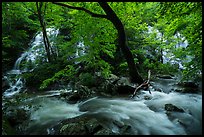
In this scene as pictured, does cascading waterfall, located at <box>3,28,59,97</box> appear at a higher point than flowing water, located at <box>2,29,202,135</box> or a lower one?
higher

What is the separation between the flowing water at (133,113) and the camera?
550cm

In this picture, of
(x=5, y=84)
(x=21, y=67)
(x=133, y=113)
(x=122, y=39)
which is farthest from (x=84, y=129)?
(x=21, y=67)

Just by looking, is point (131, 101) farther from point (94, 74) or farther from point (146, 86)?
point (94, 74)

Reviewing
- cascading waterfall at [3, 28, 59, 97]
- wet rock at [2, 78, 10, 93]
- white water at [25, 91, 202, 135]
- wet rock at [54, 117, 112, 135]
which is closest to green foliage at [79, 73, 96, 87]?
white water at [25, 91, 202, 135]

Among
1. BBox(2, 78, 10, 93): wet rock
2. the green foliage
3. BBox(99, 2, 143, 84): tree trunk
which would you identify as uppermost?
BBox(99, 2, 143, 84): tree trunk

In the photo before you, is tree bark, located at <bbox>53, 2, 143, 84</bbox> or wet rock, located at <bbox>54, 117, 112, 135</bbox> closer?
wet rock, located at <bbox>54, 117, 112, 135</bbox>

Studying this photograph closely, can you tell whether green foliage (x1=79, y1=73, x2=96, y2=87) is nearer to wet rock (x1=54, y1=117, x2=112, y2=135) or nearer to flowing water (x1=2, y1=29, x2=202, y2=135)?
flowing water (x1=2, y1=29, x2=202, y2=135)

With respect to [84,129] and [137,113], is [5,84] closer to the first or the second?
[137,113]

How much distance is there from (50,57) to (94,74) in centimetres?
460

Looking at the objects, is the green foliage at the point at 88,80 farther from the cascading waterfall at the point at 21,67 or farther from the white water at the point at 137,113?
the cascading waterfall at the point at 21,67

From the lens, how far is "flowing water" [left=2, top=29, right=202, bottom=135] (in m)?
5.50

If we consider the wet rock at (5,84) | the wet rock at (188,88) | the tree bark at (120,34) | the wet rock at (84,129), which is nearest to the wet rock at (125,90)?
the tree bark at (120,34)

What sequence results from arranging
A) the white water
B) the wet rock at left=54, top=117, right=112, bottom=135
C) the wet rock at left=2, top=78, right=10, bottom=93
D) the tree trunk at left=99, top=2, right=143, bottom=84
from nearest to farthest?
1. the wet rock at left=54, top=117, right=112, bottom=135
2. the white water
3. the tree trunk at left=99, top=2, right=143, bottom=84
4. the wet rock at left=2, top=78, right=10, bottom=93

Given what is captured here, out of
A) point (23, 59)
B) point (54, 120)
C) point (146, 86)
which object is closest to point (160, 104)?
point (146, 86)
